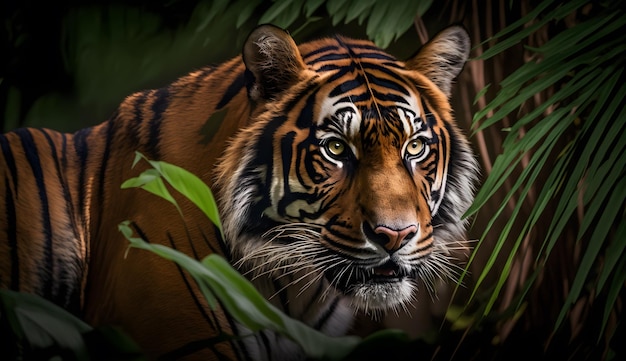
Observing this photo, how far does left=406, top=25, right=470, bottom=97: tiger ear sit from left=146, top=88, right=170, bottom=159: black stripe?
55cm

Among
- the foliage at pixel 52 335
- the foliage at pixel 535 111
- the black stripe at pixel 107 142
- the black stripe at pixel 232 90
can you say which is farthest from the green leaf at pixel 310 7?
the foliage at pixel 52 335

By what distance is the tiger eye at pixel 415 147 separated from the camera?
72.3 inches

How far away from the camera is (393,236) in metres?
1.75

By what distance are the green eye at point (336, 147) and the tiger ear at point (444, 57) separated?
0.85 ft

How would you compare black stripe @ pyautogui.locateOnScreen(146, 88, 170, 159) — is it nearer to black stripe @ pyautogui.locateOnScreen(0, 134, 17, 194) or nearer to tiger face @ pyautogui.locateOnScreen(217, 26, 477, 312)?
tiger face @ pyautogui.locateOnScreen(217, 26, 477, 312)

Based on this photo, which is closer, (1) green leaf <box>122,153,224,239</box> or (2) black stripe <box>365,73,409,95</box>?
(1) green leaf <box>122,153,224,239</box>

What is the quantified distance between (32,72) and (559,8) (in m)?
1.22

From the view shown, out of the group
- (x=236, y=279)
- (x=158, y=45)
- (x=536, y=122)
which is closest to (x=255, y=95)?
(x=158, y=45)

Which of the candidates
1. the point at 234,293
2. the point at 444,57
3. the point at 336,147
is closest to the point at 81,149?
the point at 336,147

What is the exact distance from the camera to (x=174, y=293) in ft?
5.81

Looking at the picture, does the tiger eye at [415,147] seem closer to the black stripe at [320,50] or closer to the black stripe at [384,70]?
the black stripe at [384,70]

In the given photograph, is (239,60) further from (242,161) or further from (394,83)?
(394,83)

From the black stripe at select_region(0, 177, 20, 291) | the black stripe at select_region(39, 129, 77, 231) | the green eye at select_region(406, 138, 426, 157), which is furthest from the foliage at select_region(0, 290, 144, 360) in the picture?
the green eye at select_region(406, 138, 426, 157)

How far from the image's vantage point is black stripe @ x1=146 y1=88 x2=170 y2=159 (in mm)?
1829
